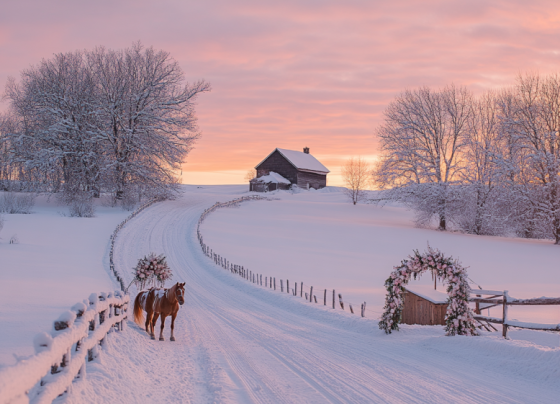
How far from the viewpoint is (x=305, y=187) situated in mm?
86188

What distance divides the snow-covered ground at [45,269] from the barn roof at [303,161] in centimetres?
3881

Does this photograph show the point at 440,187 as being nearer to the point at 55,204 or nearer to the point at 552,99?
the point at 552,99

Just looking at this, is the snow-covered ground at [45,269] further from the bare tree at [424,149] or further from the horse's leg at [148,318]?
the bare tree at [424,149]

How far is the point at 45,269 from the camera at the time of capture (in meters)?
21.2

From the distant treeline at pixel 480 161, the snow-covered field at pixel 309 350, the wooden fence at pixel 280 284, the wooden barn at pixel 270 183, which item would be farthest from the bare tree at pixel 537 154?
the wooden barn at pixel 270 183

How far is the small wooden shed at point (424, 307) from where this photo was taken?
48.4 ft

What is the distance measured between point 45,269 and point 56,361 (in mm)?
18539

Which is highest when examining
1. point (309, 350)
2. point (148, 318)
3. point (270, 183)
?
point (270, 183)

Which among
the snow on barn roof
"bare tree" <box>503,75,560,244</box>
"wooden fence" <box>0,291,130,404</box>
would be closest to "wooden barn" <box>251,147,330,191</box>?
the snow on barn roof

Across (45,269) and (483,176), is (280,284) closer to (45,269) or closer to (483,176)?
(45,269)

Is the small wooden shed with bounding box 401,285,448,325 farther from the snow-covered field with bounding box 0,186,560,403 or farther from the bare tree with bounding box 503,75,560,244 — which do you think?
the bare tree with bounding box 503,75,560,244

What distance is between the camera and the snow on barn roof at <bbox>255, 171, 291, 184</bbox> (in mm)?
81625

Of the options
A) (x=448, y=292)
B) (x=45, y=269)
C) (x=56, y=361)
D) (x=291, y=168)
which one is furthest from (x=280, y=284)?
(x=291, y=168)

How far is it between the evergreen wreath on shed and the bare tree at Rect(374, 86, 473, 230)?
115 ft
